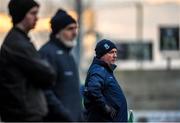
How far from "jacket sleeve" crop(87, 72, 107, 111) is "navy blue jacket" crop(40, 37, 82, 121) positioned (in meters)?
1.78

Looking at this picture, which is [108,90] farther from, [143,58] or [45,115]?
[143,58]

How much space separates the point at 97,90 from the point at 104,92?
0.17m

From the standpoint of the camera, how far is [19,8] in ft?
22.7

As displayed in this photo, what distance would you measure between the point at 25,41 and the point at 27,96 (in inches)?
16.9

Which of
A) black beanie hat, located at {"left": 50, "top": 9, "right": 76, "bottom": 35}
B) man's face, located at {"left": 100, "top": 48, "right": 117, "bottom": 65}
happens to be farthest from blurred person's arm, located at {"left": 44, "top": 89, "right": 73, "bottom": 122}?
man's face, located at {"left": 100, "top": 48, "right": 117, "bottom": 65}

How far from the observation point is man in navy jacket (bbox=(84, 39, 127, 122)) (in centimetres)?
885

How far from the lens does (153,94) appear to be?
3622 centimetres

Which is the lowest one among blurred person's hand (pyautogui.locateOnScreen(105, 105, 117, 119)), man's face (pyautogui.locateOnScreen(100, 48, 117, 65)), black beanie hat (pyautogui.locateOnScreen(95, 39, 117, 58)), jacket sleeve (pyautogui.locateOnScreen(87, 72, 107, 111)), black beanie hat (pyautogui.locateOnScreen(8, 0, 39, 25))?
blurred person's hand (pyautogui.locateOnScreen(105, 105, 117, 119))

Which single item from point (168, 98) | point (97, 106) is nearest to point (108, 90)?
point (97, 106)

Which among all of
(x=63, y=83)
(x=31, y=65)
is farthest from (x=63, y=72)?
(x=31, y=65)

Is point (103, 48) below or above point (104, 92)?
above

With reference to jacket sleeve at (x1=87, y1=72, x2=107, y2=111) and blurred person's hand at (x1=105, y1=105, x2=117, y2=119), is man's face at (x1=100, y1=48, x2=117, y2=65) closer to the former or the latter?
jacket sleeve at (x1=87, y1=72, x2=107, y2=111)

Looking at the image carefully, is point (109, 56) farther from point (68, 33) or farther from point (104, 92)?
point (68, 33)

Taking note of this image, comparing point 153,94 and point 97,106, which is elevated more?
point 97,106
